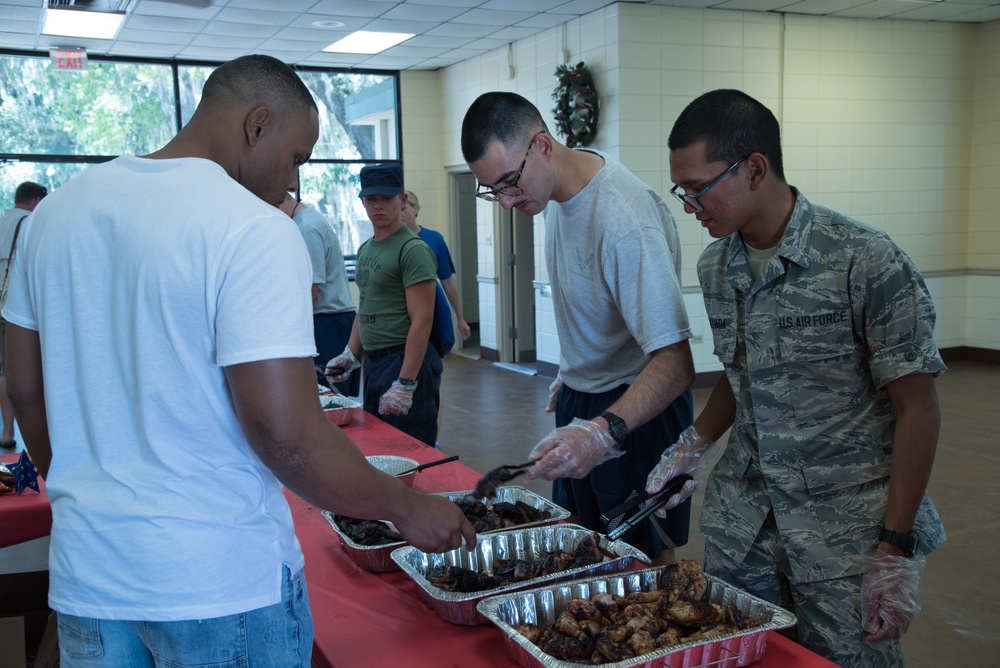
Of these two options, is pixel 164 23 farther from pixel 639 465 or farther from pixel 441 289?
pixel 639 465

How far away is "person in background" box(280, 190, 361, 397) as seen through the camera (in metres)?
4.03

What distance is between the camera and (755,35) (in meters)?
6.41

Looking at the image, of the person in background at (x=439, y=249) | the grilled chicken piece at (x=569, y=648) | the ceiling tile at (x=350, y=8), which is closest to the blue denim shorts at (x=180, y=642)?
the grilled chicken piece at (x=569, y=648)

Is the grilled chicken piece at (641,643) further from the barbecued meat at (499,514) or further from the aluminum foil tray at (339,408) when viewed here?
the aluminum foil tray at (339,408)

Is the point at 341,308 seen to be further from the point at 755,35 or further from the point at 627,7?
the point at 755,35

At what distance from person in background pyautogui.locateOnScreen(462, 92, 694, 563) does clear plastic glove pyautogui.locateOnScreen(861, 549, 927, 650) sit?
0.43 m

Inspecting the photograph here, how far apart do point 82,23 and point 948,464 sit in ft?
21.5

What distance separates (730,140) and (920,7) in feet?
20.1

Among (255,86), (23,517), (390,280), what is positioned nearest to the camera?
(255,86)

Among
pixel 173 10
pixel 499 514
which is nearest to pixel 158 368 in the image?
pixel 499 514

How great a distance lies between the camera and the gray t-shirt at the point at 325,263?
157 inches

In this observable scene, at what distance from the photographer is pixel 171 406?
98 cm

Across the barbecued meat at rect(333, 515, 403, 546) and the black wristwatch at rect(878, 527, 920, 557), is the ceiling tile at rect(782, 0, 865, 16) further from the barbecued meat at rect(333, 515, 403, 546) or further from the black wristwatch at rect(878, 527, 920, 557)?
the barbecued meat at rect(333, 515, 403, 546)

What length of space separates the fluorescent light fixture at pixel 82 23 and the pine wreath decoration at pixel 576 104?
126 inches
